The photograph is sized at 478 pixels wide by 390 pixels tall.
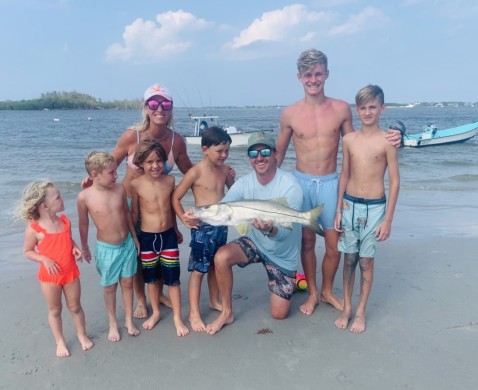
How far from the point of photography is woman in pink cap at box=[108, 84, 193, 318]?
4.09 meters

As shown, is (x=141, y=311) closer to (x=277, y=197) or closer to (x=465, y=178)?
(x=277, y=197)

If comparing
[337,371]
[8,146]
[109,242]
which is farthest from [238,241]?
[8,146]

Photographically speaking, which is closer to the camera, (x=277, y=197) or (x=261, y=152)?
(x=261, y=152)

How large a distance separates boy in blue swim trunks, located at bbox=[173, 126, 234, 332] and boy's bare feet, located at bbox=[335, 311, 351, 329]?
1329mm

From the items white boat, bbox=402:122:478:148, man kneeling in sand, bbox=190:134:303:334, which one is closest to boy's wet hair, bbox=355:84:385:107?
man kneeling in sand, bbox=190:134:303:334

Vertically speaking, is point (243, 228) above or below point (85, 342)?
above

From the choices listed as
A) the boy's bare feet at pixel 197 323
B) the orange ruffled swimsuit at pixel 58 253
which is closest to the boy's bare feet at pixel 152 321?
the boy's bare feet at pixel 197 323

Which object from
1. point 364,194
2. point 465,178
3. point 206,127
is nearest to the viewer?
point 364,194

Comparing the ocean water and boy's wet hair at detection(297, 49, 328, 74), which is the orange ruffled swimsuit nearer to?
boy's wet hair at detection(297, 49, 328, 74)

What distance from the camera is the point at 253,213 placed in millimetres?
3521

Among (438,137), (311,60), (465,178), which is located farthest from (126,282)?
(438,137)

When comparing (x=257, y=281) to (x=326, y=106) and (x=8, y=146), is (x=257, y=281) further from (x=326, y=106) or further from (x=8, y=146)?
(x=8, y=146)

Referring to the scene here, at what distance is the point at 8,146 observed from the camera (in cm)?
2373

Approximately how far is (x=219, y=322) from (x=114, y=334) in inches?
39.4
